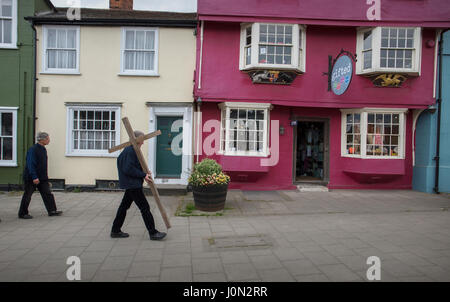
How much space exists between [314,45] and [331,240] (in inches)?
289

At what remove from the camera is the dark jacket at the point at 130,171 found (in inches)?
182

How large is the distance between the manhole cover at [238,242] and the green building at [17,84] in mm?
8227

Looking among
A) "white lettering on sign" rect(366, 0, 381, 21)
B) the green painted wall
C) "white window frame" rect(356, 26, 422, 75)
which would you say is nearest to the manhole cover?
"white window frame" rect(356, 26, 422, 75)

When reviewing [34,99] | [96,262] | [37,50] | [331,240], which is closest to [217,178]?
[331,240]

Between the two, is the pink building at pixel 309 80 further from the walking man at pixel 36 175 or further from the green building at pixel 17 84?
the green building at pixel 17 84

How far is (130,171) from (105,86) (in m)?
6.22

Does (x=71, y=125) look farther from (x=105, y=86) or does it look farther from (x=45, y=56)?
(x=45, y=56)

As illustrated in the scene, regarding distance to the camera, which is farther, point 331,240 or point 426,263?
point 331,240

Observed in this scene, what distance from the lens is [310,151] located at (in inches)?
445

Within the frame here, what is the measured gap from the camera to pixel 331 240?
4.83 m

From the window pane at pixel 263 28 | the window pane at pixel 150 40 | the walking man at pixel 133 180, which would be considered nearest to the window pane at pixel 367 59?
the window pane at pixel 263 28

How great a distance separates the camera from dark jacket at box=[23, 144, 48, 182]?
5.99 m

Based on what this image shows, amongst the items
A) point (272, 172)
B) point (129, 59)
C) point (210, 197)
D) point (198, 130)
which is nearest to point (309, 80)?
point (272, 172)
